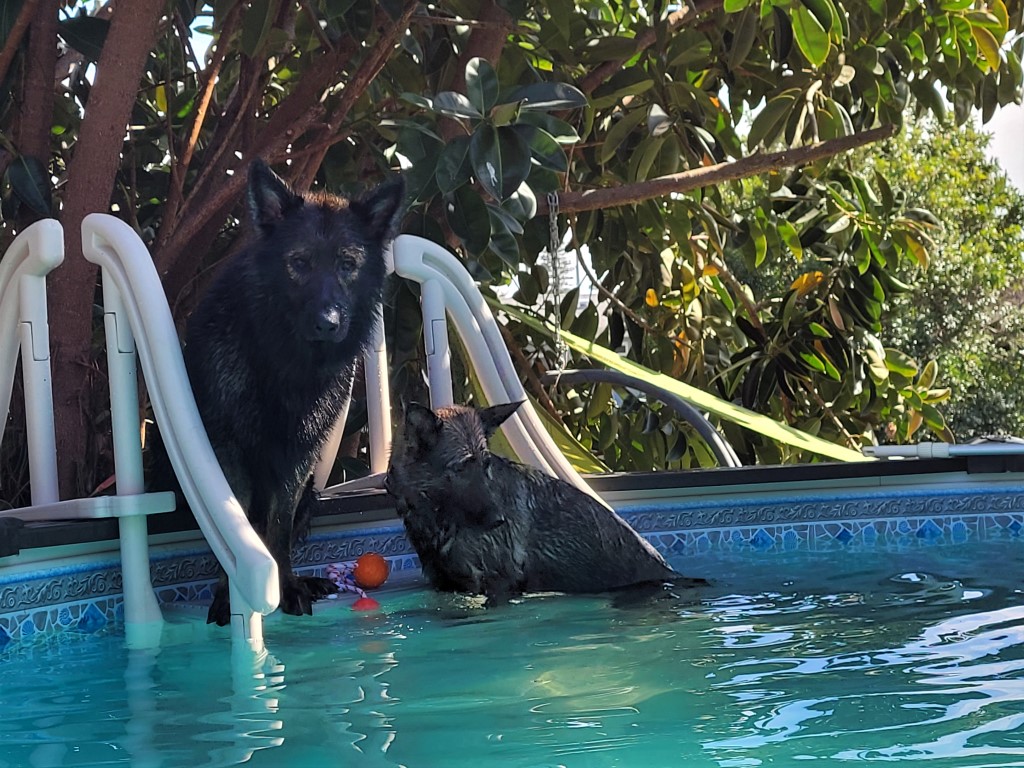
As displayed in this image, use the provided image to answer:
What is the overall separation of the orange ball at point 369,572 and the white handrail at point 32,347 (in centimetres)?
118

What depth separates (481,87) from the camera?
4.95m

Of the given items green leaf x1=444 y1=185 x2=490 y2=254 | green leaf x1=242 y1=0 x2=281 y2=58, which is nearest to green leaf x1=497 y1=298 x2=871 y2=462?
green leaf x1=444 y1=185 x2=490 y2=254

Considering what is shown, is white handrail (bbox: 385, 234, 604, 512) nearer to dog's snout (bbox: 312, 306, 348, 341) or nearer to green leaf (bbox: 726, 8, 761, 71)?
dog's snout (bbox: 312, 306, 348, 341)

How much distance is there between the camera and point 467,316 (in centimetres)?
505

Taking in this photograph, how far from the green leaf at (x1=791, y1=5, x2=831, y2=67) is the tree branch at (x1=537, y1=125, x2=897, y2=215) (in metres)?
1.33

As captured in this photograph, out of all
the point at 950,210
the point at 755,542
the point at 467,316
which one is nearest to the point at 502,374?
the point at 467,316

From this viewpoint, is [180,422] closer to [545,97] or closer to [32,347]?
[32,347]

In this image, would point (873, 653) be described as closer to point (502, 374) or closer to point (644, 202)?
point (502, 374)

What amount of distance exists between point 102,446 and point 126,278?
1.97 metres

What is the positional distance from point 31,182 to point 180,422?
1995mm

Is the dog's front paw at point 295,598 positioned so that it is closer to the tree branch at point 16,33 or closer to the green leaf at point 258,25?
the green leaf at point 258,25

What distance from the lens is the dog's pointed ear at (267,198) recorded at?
13.3ft

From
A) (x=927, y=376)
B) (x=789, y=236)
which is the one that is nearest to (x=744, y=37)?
(x=789, y=236)

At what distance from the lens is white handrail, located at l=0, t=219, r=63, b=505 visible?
3.98 meters
